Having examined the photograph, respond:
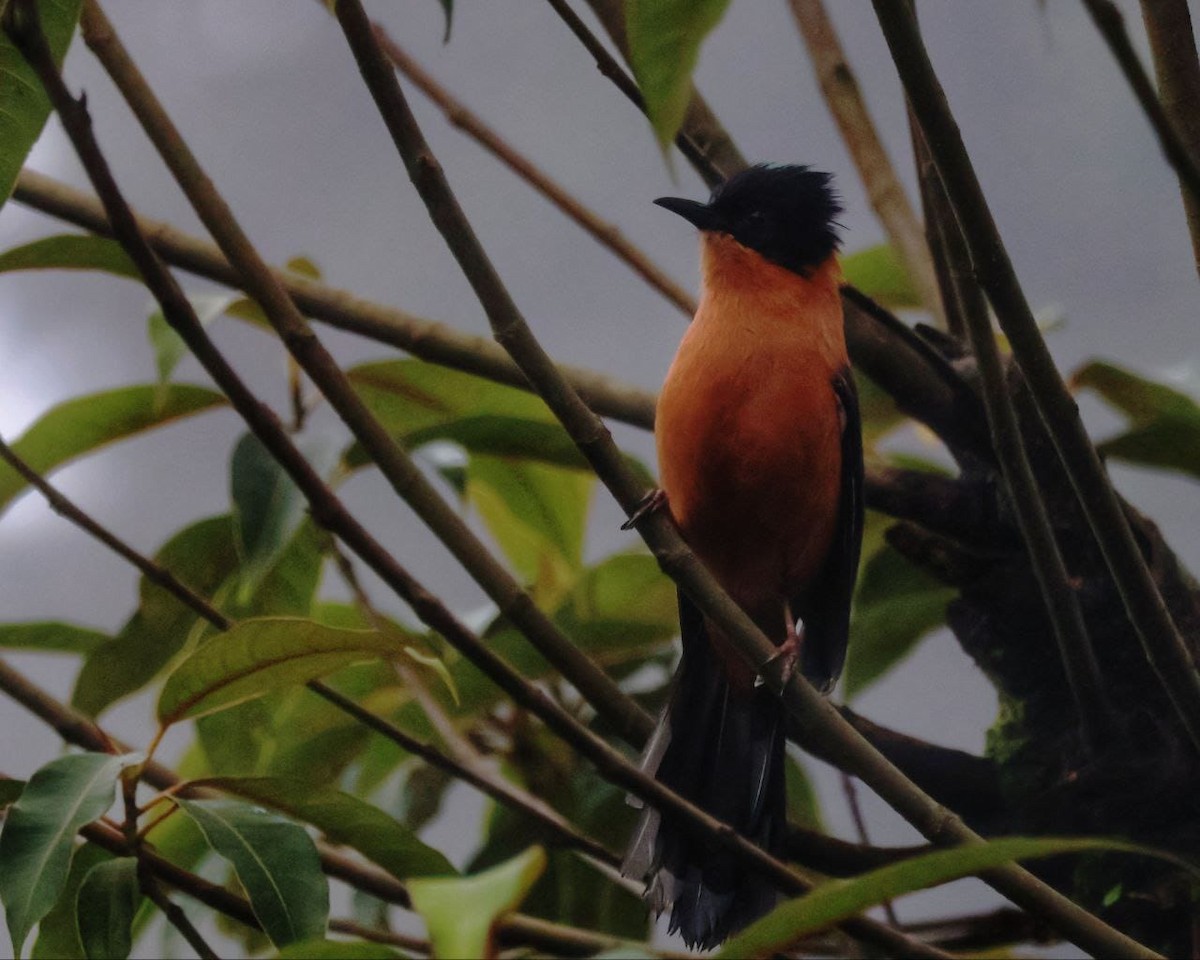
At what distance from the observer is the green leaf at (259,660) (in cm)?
103

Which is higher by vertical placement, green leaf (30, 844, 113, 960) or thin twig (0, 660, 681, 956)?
thin twig (0, 660, 681, 956)

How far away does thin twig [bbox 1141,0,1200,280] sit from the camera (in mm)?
1016

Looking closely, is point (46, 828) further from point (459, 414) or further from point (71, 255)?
point (459, 414)

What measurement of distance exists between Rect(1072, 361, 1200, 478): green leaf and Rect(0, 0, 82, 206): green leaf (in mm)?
1172

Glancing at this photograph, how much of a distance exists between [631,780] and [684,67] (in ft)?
1.58

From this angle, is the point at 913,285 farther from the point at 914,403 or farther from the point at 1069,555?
the point at 1069,555

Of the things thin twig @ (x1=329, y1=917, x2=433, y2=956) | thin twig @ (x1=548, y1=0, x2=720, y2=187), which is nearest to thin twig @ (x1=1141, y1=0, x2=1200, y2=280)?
thin twig @ (x1=548, y1=0, x2=720, y2=187)

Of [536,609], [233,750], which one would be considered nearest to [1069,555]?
[536,609]

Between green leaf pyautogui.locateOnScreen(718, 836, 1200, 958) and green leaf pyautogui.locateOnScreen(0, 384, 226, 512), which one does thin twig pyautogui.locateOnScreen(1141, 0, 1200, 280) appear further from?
green leaf pyautogui.locateOnScreen(0, 384, 226, 512)

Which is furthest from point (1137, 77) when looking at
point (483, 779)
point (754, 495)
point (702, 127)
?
point (754, 495)

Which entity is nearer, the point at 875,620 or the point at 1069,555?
the point at 1069,555

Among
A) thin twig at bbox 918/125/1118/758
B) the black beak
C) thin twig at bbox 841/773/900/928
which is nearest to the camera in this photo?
thin twig at bbox 918/125/1118/758

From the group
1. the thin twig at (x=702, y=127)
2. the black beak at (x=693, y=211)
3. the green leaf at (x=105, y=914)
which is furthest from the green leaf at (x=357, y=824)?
the black beak at (x=693, y=211)

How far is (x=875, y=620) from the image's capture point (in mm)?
1788
